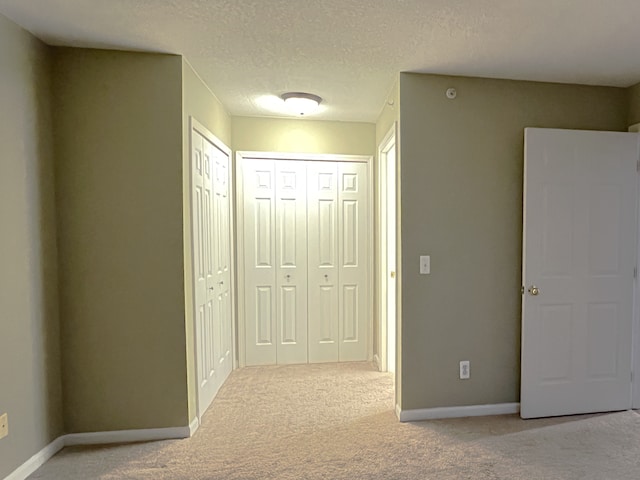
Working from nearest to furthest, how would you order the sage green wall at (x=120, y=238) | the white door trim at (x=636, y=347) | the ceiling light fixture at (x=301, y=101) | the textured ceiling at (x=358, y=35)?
the textured ceiling at (x=358, y=35) → the sage green wall at (x=120, y=238) → the white door trim at (x=636, y=347) → the ceiling light fixture at (x=301, y=101)

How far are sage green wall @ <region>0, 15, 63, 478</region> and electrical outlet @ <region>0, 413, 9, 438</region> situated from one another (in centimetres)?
3

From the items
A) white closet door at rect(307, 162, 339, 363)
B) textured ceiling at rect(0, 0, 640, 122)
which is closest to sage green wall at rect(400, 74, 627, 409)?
textured ceiling at rect(0, 0, 640, 122)

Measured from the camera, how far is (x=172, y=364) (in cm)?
225

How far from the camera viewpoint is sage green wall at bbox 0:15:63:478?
5.84 ft

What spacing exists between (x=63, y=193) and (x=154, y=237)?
1.91ft

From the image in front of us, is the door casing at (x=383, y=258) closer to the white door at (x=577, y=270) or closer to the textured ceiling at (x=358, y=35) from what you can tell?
the textured ceiling at (x=358, y=35)

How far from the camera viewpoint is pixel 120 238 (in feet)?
7.18

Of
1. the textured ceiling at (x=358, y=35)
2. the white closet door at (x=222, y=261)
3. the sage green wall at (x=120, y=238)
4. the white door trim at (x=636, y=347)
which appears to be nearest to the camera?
the textured ceiling at (x=358, y=35)

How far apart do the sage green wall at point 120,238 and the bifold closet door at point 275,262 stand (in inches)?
50.0

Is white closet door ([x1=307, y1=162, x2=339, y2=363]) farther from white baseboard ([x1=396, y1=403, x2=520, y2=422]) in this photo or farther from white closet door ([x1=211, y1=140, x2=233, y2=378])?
white baseboard ([x1=396, y1=403, x2=520, y2=422])

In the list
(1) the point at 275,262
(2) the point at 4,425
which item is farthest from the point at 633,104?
(2) the point at 4,425

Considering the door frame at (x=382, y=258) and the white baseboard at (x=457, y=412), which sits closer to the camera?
the white baseboard at (x=457, y=412)

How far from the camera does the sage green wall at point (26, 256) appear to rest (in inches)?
70.1

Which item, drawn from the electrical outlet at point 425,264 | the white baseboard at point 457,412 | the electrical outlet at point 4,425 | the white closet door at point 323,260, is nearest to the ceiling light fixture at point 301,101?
the white closet door at point 323,260
